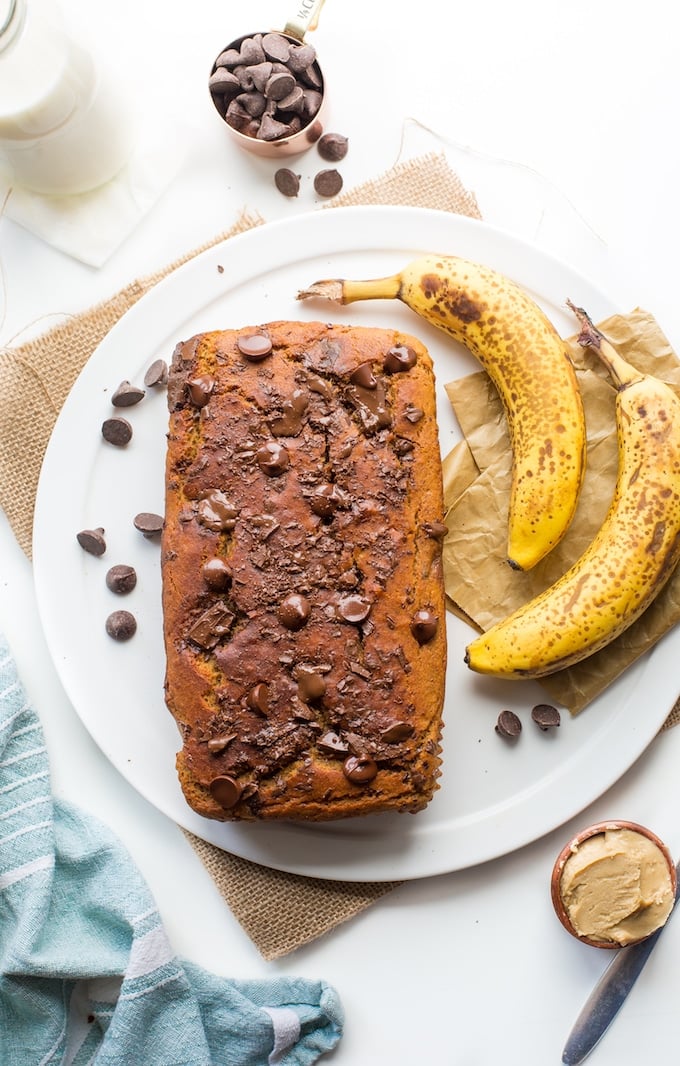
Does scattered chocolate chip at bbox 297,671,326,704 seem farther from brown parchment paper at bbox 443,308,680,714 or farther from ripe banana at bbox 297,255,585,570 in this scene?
ripe banana at bbox 297,255,585,570

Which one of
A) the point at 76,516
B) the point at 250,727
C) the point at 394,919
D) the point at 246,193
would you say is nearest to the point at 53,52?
the point at 246,193

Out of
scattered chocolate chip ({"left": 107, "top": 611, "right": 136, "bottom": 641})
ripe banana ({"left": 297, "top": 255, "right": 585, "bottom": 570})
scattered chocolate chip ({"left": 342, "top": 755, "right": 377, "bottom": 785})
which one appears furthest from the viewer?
scattered chocolate chip ({"left": 107, "top": 611, "right": 136, "bottom": 641})

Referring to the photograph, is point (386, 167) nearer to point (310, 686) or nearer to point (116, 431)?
point (116, 431)

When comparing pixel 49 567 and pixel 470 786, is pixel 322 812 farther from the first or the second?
pixel 49 567

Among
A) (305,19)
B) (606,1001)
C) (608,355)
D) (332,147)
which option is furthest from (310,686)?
(305,19)

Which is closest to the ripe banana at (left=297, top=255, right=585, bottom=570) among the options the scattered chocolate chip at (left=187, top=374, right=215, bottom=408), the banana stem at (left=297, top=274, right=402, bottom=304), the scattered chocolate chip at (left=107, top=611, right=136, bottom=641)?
the banana stem at (left=297, top=274, right=402, bottom=304)

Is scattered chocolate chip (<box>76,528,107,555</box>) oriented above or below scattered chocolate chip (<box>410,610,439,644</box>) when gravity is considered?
below

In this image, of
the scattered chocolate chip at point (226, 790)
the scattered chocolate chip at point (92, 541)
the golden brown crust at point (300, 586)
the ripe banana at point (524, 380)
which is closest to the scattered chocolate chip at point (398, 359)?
the golden brown crust at point (300, 586)
